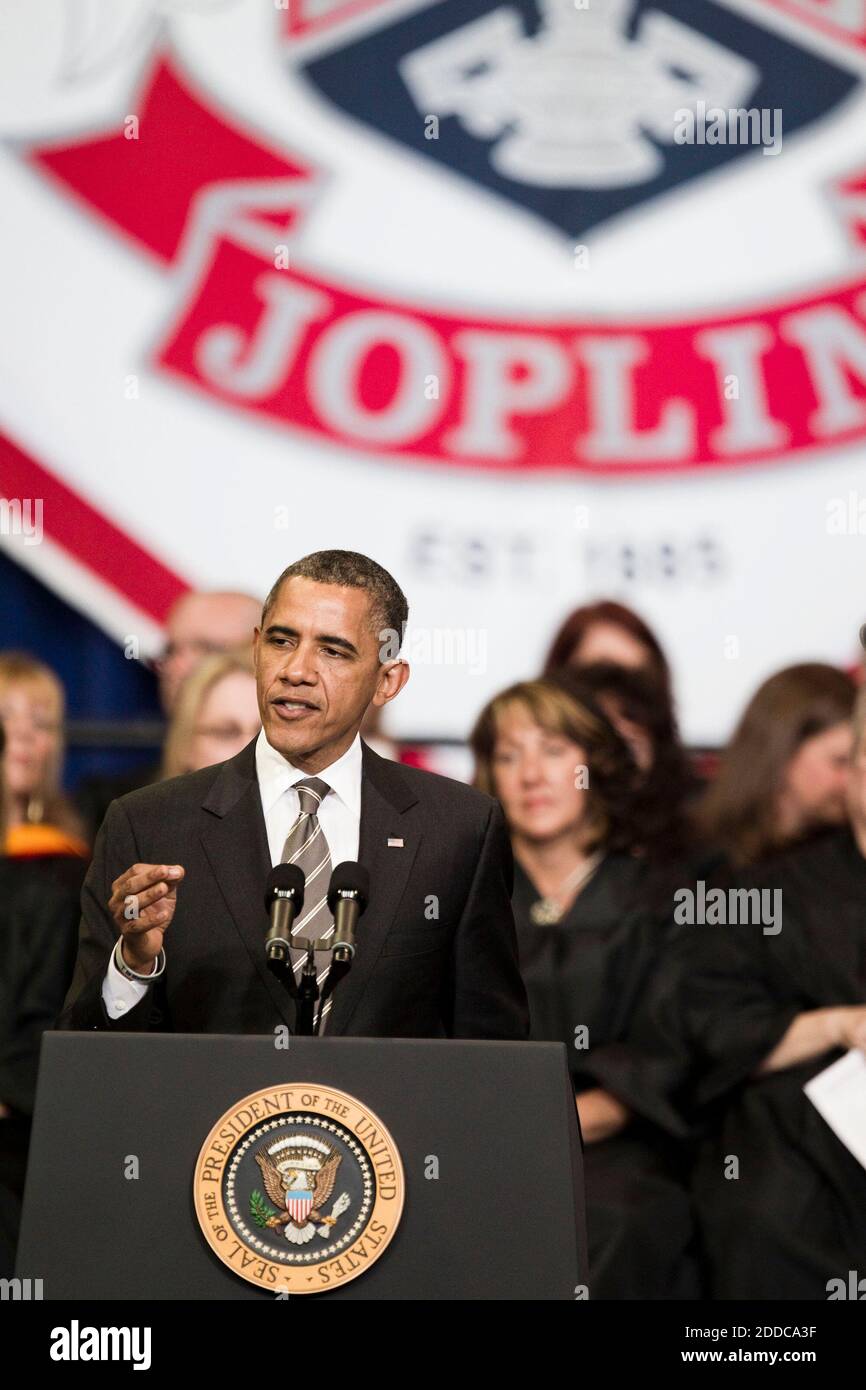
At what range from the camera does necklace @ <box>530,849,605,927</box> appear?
3459 mm

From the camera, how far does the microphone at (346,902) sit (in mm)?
1725

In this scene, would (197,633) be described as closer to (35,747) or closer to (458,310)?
(35,747)

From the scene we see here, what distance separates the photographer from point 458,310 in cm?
437

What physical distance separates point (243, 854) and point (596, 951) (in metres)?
1.46

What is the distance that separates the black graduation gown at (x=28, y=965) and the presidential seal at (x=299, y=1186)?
161 centimetres

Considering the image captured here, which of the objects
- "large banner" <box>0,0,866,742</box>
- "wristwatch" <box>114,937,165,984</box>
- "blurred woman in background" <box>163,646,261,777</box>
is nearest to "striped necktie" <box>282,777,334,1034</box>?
"wristwatch" <box>114,937,165,984</box>

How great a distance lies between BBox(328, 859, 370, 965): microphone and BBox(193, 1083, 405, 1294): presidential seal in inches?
5.0

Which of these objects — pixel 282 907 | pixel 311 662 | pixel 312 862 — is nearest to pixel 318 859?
pixel 312 862

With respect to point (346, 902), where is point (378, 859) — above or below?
above

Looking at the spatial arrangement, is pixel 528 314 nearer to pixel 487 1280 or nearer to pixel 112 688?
pixel 112 688

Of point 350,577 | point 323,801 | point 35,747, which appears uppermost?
point 35,747

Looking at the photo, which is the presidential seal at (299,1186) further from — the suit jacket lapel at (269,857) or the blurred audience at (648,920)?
the blurred audience at (648,920)

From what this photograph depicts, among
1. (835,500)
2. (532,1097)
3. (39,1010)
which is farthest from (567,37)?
(532,1097)
